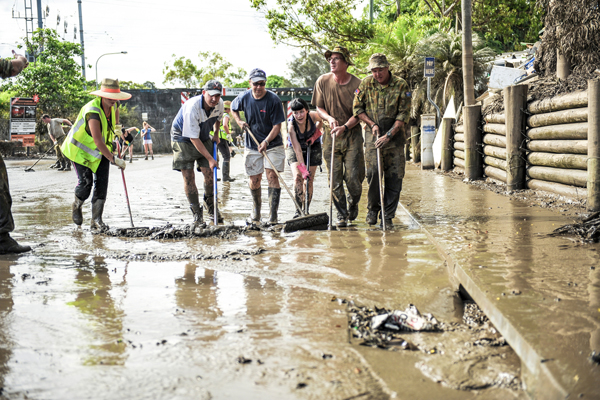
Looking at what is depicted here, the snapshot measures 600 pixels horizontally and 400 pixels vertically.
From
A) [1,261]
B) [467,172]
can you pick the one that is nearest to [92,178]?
[1,261]

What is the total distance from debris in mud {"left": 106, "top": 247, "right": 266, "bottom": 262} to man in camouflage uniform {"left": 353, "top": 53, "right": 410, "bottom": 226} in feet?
6.87

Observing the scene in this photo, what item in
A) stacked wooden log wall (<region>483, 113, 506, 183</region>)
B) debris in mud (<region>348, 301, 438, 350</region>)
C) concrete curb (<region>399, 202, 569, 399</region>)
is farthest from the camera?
stacked wooden log wall (<region>483, 113, 506, 183</region>)

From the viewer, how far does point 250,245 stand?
6.05 metres

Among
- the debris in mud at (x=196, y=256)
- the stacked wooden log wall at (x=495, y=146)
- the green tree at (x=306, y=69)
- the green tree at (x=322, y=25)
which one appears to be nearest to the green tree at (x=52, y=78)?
the green tree at (x=322, y=25)

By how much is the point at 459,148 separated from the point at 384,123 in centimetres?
799

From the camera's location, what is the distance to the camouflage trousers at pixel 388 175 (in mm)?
7160

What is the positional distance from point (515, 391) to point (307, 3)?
26262mm

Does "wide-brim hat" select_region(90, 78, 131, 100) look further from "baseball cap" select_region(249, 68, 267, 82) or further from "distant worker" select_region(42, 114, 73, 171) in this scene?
"distant worker" select_region(42, 114, 73, 171)

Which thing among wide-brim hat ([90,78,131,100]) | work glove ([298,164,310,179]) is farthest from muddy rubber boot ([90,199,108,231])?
work glove ([298,164,310,179])

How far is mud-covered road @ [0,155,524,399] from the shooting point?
8.81 feet

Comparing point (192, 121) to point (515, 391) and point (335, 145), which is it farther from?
point (515, 391)

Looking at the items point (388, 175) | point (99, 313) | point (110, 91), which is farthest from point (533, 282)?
point (110, 91)

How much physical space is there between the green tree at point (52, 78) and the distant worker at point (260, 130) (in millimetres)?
29689

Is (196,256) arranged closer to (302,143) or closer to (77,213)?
(77,213)
